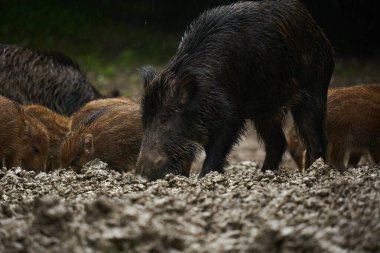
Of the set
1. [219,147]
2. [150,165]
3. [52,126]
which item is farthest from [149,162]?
[52,126]

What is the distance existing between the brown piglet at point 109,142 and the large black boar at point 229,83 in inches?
60.7

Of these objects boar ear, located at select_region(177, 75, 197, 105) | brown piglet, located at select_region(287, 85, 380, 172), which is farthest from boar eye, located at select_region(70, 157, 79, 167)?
brown piglet, located at select_region(287, 85, 380, 172)

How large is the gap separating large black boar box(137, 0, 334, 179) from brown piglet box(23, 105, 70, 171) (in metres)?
2.83

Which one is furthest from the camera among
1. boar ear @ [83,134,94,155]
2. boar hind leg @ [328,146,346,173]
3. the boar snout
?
boar ear @ [83,134,94,155]

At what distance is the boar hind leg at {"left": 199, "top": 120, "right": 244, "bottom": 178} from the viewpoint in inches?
251

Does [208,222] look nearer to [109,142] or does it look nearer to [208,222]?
[208,222]

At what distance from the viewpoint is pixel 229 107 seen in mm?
6305

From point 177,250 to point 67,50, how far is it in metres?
11.9

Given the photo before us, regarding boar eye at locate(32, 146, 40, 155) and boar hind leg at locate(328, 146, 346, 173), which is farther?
boar eye at locate(32, 146, 40, 155)

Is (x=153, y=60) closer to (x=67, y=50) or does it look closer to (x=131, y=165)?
(x=67, y=50)

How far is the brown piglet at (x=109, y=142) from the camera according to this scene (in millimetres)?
8047

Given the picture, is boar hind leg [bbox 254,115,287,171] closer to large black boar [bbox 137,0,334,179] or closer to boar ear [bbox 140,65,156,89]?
large black boar [bbox 137,0,334,179]

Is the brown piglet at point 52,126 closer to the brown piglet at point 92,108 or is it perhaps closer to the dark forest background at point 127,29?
the brown piglet at point 92,108

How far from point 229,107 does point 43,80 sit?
4305 mm
